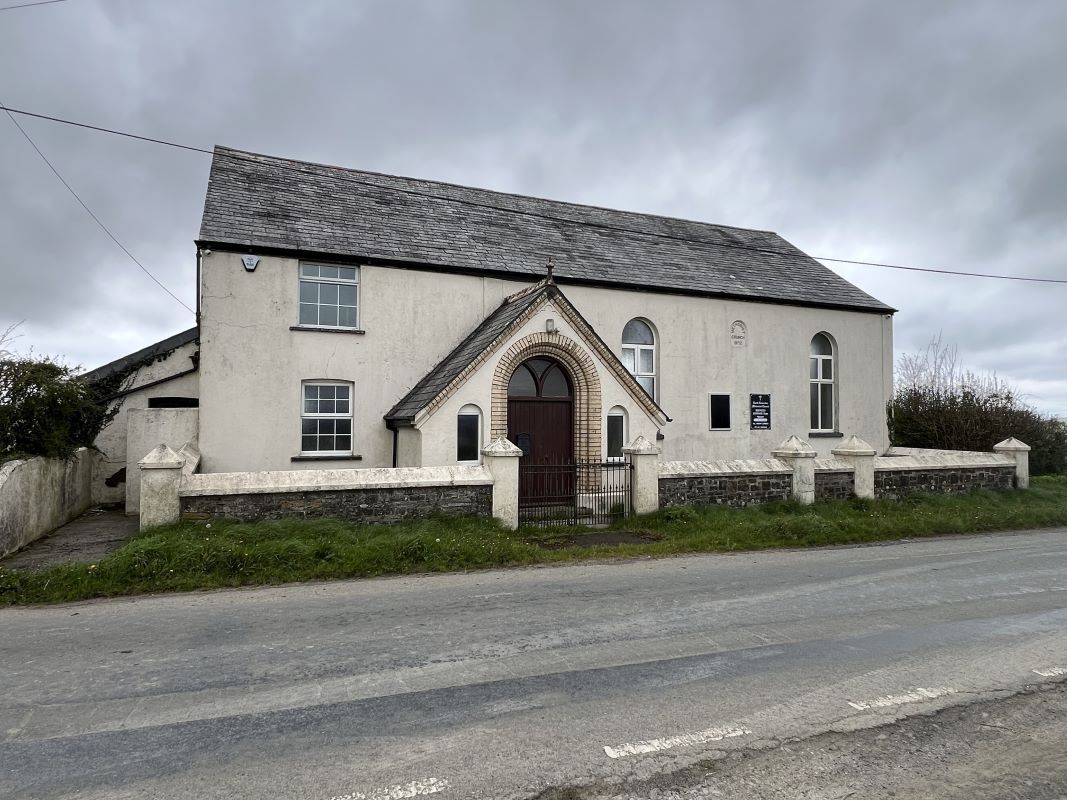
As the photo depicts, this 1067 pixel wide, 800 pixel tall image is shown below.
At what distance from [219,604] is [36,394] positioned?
6745 mm

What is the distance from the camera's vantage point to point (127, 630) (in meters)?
6.43

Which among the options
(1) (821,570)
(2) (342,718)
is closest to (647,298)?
(1) (821,570)

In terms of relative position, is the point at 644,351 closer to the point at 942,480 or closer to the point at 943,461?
the point at 943,461

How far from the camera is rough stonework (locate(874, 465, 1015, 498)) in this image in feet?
50.3

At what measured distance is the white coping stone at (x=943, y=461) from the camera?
1542cm

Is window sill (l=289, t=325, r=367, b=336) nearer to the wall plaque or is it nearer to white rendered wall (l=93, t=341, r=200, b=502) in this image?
white rendered wall (l=93, t=341, r=200, b=502)

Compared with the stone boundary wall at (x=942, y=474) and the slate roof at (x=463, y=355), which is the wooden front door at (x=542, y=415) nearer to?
the slate roof at (x=463, y=355)

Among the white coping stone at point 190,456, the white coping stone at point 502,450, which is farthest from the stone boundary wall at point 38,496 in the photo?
the white coping stone at point 502,450

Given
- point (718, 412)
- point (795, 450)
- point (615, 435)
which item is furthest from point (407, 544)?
point (718, 412)

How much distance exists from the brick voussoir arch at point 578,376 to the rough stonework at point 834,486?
493cm

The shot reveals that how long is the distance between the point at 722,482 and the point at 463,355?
6095mm

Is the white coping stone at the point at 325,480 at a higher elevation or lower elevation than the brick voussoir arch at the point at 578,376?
lower

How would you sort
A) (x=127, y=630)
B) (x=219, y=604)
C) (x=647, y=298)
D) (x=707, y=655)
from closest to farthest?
(x=707, y=655), (x=127, y=630), (x=219, y=604), (x=647, y=298)

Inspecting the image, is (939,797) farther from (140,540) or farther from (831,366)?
(831,366)
